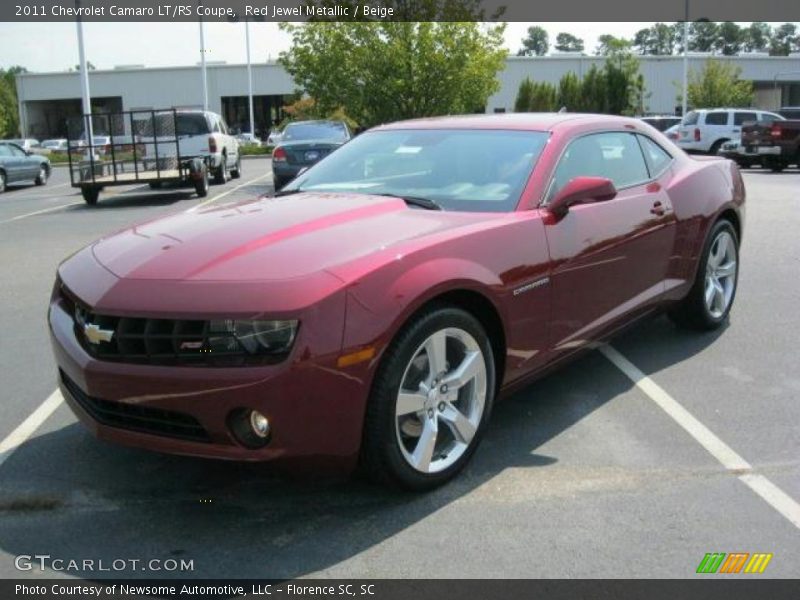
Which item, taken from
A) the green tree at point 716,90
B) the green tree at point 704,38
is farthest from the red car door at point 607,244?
the green tree at point 704,38

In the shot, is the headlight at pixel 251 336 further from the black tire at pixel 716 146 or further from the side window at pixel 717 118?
the side window at pixel 717 118

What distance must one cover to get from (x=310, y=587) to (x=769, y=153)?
73.4 feet

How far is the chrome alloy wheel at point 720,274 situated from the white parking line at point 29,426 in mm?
4204

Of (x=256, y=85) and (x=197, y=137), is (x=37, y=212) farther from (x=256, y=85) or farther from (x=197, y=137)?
(x=256, y=85)

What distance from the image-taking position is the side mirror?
13.0ft

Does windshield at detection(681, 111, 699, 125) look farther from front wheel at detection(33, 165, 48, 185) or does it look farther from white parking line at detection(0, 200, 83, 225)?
front wheel at detection(33, 165, 48, 185)

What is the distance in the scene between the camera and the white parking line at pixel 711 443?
11.0 ft

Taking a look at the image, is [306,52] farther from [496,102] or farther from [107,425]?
[496,102]

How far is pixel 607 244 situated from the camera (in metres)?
4.31

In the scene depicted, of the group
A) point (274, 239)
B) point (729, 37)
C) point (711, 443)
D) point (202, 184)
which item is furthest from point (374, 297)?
point (729, 37)

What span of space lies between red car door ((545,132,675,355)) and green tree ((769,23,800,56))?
469 ft

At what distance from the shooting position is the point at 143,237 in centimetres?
373

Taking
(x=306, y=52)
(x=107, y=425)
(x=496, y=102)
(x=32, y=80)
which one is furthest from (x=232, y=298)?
(x=32, y=80)

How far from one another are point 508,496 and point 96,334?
1784 millimetres
